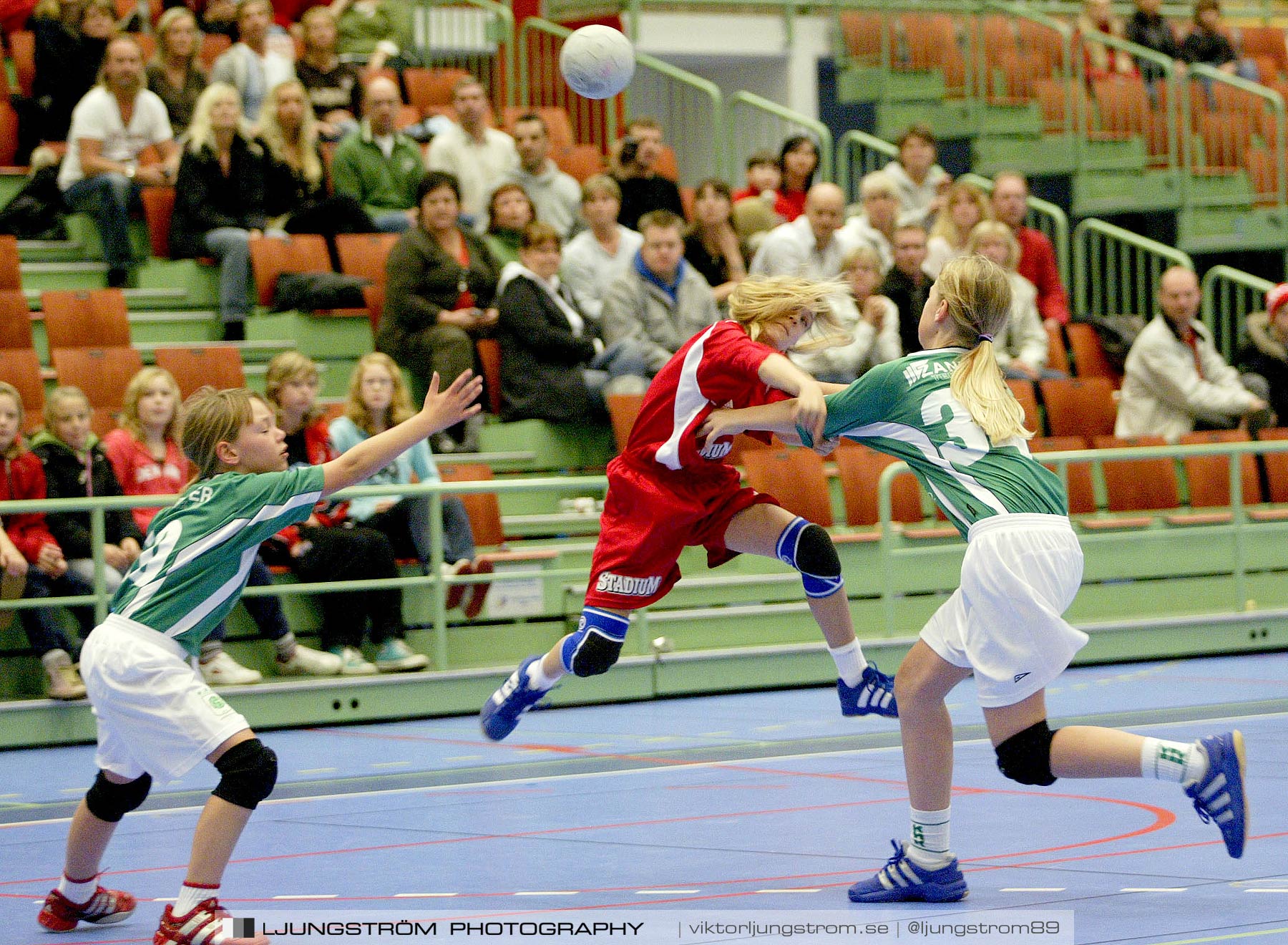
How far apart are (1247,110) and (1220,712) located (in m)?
9.11

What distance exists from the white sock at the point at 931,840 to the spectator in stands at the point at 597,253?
6.35 m

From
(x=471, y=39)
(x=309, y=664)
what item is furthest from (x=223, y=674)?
(x=471, y=39)

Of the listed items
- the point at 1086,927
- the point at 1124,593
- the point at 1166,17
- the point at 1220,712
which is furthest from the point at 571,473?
the point at 1166,17

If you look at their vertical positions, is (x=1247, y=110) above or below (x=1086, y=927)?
above

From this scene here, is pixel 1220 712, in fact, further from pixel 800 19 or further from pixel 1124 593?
pixel 800 19

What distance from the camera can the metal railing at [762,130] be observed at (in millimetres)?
13570

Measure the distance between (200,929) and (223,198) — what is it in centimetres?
714

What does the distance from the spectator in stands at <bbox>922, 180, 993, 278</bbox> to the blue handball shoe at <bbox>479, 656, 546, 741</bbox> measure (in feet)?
20.9

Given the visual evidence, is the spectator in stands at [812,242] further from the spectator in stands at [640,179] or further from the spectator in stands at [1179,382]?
the spectator in stands at [1179,382]

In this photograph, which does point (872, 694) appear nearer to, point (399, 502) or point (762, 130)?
point (399, 502)

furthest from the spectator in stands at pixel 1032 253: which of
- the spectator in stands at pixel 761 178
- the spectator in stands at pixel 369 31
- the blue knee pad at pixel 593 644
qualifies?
the blue knee pad at pixel 593 644

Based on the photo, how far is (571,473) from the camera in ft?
33.1

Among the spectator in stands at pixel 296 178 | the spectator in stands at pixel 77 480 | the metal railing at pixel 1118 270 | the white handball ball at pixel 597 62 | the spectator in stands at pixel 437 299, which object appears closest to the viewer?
the white handball ball at pixel 597 62

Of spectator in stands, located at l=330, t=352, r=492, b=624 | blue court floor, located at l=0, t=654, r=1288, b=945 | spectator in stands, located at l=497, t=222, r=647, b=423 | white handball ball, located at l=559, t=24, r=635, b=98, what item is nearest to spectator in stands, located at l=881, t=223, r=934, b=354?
spectator in stands, located at l=497, t=222, r=647, b=423
